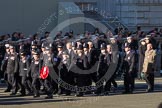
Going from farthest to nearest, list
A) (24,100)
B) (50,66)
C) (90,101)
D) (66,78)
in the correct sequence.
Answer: (66,78) → (50,66) → (24,100) → (90,101)

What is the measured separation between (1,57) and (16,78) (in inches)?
118

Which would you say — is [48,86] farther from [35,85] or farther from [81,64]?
[81,64]

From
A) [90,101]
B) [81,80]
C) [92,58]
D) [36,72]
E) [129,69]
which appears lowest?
[90,101]

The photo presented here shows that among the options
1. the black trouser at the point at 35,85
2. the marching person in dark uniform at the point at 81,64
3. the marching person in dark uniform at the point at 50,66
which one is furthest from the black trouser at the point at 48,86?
the marching person in dark uniform at the point at 81,64

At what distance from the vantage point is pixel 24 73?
20438mm

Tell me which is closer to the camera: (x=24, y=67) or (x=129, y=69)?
(x=24, y=67)

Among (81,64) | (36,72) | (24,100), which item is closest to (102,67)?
(81,64)

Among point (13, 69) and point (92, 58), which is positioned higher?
point (92, 58)

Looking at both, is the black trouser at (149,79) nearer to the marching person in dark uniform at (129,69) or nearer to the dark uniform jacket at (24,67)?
the marching person in dark uniform at (129,69)

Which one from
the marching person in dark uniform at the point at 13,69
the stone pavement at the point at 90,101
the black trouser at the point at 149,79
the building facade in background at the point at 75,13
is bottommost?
the stone pavement at the point at 90,101

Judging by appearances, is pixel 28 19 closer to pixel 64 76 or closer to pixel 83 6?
pixel 83 6

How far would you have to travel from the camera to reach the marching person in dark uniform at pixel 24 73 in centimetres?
2045

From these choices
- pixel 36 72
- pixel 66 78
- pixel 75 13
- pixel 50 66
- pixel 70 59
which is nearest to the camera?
pixel 36 72

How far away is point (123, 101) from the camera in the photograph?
736 inches
